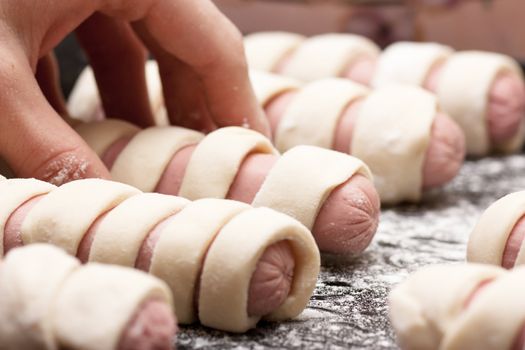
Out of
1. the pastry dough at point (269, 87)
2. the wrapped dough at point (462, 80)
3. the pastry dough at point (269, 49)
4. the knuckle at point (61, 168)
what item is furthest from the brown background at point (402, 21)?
the knuckle at point (61, 168)

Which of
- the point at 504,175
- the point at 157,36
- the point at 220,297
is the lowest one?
the point at 504,175

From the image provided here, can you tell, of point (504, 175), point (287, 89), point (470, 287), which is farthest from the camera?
point (504, 175)

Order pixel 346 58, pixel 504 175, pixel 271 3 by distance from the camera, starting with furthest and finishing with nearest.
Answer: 1. pixel 271 3
2. pixel 346 58
3. pixel 504 175

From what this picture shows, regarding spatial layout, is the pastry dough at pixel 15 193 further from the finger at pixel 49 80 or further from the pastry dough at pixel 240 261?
the finger at pixel 49 80

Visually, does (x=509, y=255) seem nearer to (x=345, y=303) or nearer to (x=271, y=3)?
(x=345, y=303)

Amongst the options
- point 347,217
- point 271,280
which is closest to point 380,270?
point 347,217

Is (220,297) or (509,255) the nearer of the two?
(220,297)

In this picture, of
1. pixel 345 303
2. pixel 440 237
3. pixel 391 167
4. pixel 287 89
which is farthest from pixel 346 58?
pixel 345 303

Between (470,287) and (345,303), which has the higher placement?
(470,287)
